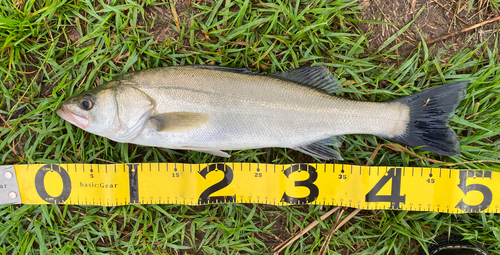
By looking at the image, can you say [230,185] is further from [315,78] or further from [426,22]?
[426,22]

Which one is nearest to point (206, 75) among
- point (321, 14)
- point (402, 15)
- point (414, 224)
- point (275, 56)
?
point (275, 56)

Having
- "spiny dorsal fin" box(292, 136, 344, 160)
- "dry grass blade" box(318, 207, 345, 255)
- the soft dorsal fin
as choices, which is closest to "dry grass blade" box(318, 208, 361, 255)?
"dry grass blade" box(318, 207, 345, 255)

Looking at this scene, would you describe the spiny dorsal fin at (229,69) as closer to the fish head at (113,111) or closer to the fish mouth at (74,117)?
the fish head at (113,111)

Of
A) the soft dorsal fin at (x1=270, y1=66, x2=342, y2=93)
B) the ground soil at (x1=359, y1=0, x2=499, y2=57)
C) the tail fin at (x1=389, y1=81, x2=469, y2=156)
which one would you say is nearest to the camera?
the tail fin at (x1=389, y1=81, x2=469, y2=156)

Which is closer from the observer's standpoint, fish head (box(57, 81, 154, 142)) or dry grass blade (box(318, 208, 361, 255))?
fish head (box(57, 81, 154, 142))

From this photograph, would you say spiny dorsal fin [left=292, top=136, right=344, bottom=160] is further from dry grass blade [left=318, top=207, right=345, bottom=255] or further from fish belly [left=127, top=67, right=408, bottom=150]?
dry grass blade [left=318, top=207, right=345, bottom=255]

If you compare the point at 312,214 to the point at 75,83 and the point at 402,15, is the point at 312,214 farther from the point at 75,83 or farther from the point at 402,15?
the point at 75,83

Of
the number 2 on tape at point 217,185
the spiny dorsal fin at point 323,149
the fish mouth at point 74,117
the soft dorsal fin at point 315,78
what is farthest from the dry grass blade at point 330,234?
the fish mouth at point 74,117
